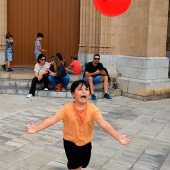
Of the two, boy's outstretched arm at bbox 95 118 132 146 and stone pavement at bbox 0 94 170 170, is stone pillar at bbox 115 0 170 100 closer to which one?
stone pavement at bbox 0 94 170 170

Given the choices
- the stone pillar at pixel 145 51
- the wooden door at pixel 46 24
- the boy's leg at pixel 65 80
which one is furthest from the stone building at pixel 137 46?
the boy's leg at pixel 65 80

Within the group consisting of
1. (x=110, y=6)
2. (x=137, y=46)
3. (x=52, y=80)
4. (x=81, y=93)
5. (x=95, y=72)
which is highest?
(x=110, y=6)

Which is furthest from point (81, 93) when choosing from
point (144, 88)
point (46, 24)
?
point (46, 24)

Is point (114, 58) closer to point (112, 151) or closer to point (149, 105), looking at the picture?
point (149, 105)

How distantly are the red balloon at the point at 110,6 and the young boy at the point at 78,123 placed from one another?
2233mm

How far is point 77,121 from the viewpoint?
326cm

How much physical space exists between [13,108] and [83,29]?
14.2 feet

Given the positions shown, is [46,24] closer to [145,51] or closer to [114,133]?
[145,51]

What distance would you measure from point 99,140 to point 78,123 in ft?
7.32

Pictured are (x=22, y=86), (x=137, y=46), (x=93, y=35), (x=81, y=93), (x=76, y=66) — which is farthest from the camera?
(x=93, y=35)

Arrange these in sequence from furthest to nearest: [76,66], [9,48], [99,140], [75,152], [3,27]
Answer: [3,27] → [9,48] → [76,66] → [99,140] → [75,152]

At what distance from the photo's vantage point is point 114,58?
394 inches

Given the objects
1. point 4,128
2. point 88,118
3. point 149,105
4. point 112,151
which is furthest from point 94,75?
point 88,118

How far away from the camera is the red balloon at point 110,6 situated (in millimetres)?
5113
